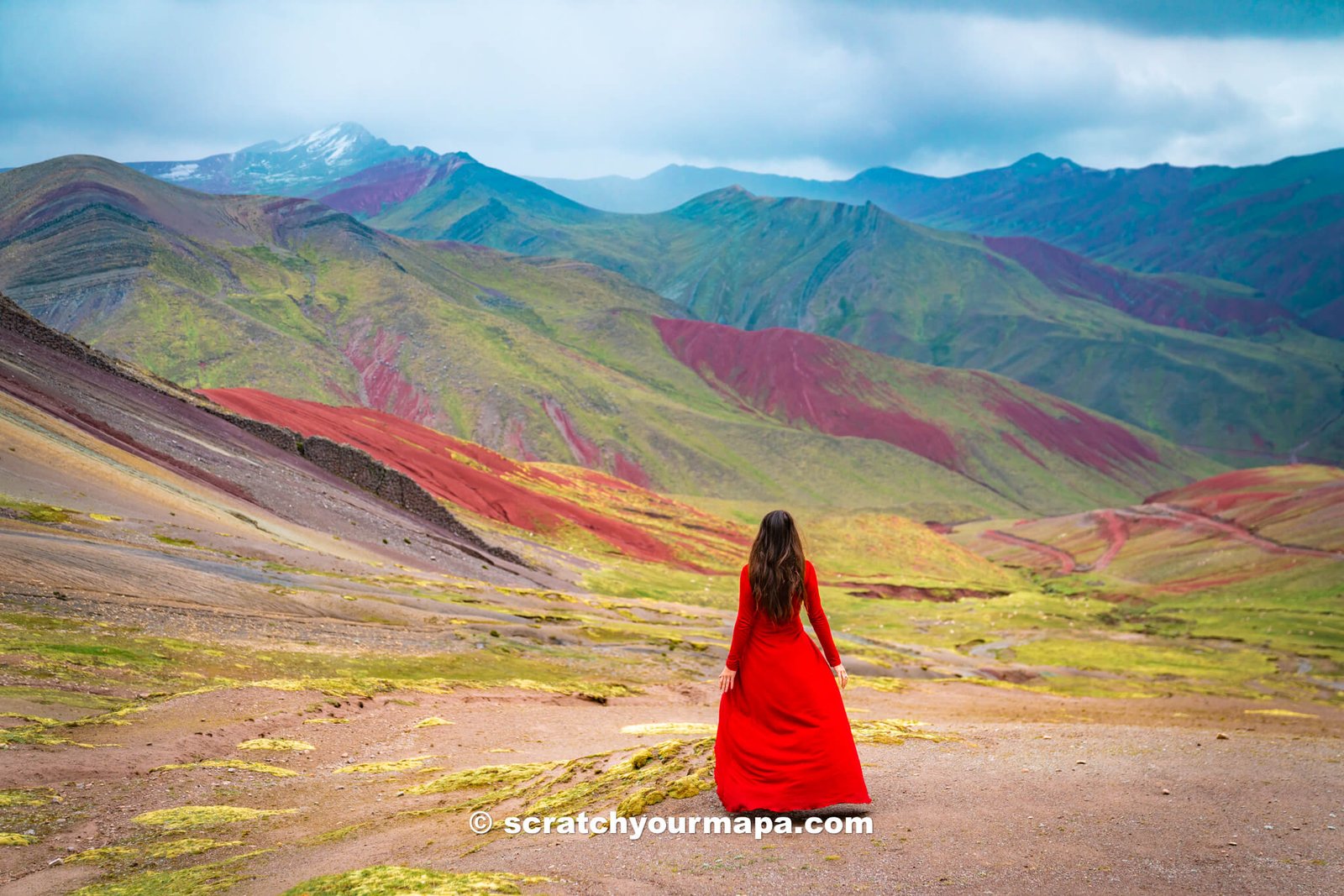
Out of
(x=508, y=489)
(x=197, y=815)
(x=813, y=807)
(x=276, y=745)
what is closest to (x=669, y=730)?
(x=276, y=745)

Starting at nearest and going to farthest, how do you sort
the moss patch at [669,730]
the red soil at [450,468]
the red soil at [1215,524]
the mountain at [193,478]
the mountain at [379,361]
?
the moss patch at [669,730] < the mountain at [193,478] < the red soil at [450,468] < the red soil at [1215,524] < the mountain at [379,361]

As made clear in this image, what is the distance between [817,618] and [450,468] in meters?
81.2

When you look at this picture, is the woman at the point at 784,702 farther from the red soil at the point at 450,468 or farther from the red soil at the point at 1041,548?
the red soil at the point at 1041,548

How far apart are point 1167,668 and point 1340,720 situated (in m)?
23.9

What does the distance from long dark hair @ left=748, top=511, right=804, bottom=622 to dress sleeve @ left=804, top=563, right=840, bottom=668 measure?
134 mm

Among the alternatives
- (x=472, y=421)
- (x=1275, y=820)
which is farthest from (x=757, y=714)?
(x=472, y=421)

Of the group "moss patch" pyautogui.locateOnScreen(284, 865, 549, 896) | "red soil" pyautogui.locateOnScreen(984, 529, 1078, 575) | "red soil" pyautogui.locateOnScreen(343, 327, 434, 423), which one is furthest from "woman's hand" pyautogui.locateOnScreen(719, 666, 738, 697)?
"red soil" pyautogui.locateOnScreen(343, 327, 434, 423)

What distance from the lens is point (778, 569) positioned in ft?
37.2

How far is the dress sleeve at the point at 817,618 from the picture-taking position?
37.5ft

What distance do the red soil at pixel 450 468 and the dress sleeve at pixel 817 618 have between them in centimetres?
6841

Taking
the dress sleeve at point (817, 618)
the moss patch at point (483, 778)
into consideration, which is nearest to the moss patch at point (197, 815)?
the moss patch at point (483, 778)

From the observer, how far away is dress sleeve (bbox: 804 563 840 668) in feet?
37.5

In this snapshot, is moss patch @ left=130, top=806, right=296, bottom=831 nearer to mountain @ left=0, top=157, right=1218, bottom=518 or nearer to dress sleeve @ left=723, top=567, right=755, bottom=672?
dress sleeve @ left=723, top=567, right=755, bottom=672

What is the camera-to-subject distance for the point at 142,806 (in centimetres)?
1508
